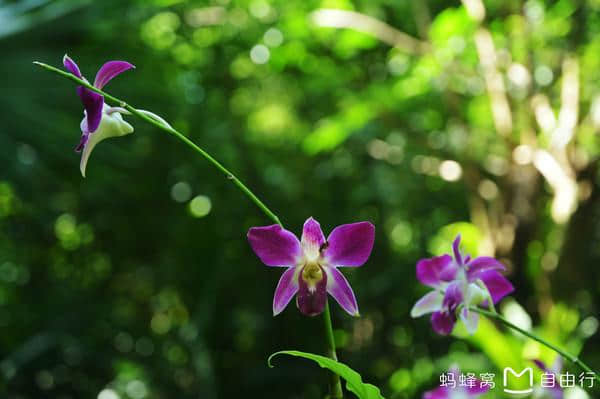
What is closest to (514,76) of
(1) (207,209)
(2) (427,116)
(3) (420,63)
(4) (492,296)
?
(3) (420,63)

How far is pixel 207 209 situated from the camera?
6.02 feet

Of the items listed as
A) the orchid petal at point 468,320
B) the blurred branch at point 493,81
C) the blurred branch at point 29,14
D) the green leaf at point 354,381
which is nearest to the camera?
the green leaf at point 354,381

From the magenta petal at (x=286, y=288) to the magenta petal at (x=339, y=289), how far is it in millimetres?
18

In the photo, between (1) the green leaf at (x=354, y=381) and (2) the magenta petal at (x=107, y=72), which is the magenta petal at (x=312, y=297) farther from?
(2) the magenta petal at (x=107, y=72)

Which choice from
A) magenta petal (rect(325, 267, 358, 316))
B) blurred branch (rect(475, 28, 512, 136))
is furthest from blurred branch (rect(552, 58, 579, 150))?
magenta petal (rect(325, 267, 358, 316))

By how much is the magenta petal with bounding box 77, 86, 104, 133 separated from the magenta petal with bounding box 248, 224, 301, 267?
0.09 metres

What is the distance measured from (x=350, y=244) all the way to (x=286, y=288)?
4 cm

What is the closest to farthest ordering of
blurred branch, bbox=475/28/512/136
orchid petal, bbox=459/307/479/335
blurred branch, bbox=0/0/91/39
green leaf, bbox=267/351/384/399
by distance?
green leaf, bbox=267/351/384/399
orchid petal, bbox=459/307/479/335
blurred branch, bbox=0/0/91/39
blurred branch, bbox=475/28/512/136

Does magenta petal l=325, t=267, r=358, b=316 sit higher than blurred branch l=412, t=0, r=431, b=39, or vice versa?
blurred branch l=412, t=0, r=431, b=39

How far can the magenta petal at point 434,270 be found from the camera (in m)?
0.37

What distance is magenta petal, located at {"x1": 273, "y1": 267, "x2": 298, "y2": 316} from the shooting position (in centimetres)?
32

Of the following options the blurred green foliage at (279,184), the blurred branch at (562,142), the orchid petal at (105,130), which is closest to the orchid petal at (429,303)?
the orchid petal at (105,130)

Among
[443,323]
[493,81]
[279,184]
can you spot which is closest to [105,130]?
[443,323]

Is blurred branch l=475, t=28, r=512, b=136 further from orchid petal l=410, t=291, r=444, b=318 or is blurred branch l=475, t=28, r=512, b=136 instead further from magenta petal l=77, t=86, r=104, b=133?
magenta petal l=77, t=86, r=104, b=133
